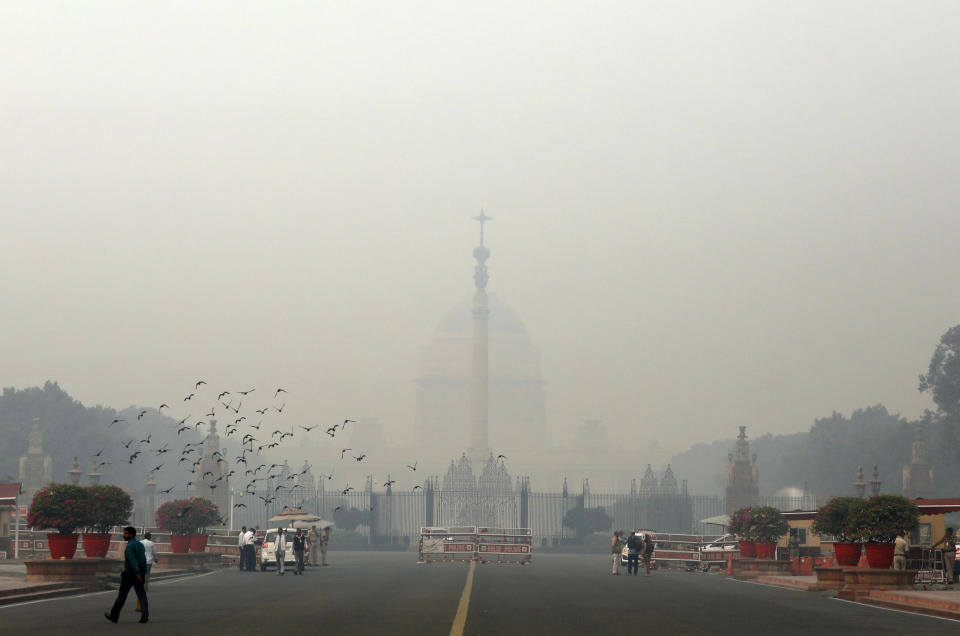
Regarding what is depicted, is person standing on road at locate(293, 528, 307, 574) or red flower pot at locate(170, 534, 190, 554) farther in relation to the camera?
red flower pot at locate(170, 534, 190, 554)

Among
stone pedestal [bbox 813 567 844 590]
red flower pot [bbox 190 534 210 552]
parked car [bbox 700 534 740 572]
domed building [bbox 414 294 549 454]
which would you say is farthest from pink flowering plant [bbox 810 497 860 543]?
domed building [bbox 414 294 549 454]

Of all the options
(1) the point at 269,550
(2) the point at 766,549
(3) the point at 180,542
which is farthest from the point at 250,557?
(2) the point at 766,549

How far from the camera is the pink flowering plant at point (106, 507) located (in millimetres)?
35406

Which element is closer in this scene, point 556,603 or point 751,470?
point 556,603

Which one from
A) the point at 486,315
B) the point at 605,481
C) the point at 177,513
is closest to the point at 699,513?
the point at 605,481

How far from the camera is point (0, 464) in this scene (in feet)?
396

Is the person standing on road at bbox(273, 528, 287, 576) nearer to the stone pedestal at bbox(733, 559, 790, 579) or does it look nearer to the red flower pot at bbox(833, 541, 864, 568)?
the stone pedestal at bbox(733, 559, 790, 579)

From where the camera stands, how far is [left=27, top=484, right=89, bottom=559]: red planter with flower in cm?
3484

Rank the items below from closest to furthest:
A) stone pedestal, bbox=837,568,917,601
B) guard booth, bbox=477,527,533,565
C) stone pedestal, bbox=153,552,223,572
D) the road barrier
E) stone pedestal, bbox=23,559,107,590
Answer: stone pedestal, bbox=23,559,107,590
stone pedestal, bbox=837,568,917,601
stone pedestal, bbox=153,552,223,572
guard booth, bbox=477,527,533,565
the road barrier

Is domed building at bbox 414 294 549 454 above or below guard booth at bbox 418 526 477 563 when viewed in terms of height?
above

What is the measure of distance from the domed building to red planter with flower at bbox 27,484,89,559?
145m

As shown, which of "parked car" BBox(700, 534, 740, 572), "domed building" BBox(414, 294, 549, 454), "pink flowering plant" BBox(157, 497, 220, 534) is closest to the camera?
"pink flowering plant" BBox(157, 497, 220, 534)

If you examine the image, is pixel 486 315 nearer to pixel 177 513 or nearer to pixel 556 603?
pixel 177 513

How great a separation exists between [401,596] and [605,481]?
12946cm
